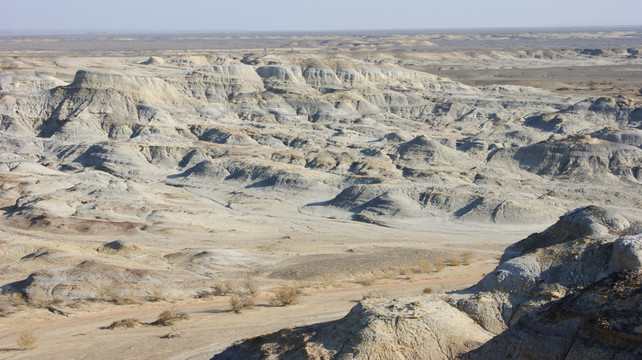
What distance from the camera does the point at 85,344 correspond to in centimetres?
1753

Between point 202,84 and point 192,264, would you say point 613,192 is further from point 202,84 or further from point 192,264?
point 202,84

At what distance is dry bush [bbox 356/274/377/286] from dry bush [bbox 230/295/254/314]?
4.31 metres

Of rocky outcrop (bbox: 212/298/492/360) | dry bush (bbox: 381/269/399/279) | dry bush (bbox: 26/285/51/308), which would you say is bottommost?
dry bush (bbox: 381/269/399/279)

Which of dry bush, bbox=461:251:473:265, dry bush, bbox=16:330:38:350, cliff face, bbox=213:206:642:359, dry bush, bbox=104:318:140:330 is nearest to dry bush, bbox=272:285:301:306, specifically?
dry bush, bbox=104:318:140:330

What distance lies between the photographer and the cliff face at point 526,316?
1012 cm

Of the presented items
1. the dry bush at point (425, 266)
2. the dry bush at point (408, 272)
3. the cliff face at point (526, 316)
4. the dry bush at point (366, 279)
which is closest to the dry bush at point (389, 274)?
the dry bush at point (408, 272)

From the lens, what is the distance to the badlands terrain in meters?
13.8

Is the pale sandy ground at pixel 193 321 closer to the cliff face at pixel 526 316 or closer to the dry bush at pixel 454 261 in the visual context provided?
the dry bush at pixel 454 261

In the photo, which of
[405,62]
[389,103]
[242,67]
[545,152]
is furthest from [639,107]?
[405,62]

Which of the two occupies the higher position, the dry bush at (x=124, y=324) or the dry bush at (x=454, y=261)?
the dry bush at (x=124, y=324)

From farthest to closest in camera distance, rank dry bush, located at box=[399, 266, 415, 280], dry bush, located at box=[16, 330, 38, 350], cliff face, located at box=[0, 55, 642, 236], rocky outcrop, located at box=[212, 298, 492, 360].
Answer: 1. cliff face, located at box=[0, 55, 642, 236]
2. dry bush, located at box=[399, 266, 415, 280]
3. dry bush, located at box=[16, 330, 38, 350]
4. rocky outcrop, located at box=[212, 298, 492, 360]

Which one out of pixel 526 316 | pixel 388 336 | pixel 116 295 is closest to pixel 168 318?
pixel 116 295

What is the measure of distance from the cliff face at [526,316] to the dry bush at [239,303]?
5088 mm

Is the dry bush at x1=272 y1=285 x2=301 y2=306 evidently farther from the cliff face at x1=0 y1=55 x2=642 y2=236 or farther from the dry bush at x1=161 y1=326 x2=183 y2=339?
the cliff face at x1=0 y1=55 x2=642 y2=236
